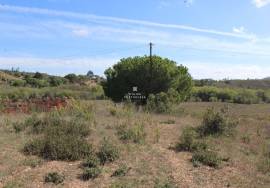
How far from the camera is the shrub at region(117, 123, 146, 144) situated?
1273 cm

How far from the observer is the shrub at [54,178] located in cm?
967

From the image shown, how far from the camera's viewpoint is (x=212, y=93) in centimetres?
7381

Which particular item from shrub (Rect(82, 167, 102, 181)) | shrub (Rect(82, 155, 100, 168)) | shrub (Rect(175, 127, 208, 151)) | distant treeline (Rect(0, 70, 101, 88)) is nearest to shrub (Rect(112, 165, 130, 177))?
shrub (Rect(82, 167, 102, 181))

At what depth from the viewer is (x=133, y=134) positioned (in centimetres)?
1286

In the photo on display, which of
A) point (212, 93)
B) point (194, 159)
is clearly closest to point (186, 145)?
point (194, 159)

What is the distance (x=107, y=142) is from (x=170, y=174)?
6.32 ft

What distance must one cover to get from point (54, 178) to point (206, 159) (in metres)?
3.85

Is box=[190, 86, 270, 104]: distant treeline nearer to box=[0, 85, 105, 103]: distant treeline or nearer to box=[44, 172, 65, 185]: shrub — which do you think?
box=[0, 85, 105, 103]: distant treeline

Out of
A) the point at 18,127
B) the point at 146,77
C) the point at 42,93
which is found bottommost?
the point at 18,127

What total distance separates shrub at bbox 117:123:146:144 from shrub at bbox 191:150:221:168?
1654 mm

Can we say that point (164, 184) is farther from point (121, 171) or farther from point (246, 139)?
point (246, 139)

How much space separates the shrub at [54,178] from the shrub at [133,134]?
10.8ft

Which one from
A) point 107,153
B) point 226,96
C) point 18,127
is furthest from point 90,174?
point 226,96

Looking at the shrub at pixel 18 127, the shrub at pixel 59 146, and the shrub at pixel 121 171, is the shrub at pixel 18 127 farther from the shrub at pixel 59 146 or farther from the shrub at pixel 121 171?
Result: the shrub at pixel 121 171
